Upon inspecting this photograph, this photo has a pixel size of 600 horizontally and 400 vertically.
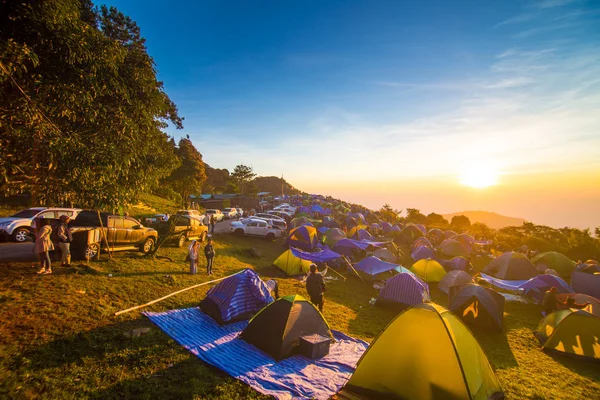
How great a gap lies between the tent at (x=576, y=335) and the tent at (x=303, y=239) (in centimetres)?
1470

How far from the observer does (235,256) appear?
18641mm

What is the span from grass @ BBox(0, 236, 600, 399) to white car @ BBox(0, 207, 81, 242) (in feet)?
12.6

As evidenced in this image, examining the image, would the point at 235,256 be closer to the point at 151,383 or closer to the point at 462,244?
the point at 151,383

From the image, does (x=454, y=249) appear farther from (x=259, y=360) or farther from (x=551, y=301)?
(x=259, y=360)

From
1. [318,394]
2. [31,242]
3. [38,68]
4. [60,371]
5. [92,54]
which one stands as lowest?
[318,394]

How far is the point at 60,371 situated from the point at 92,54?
8.16 m

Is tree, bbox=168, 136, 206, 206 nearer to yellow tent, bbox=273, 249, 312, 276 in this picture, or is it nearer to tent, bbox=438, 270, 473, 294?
yellow tent, bbox=273, 249, 312, 276

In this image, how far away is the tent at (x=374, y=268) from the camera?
1686 cm

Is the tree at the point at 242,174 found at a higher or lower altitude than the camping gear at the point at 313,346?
higher

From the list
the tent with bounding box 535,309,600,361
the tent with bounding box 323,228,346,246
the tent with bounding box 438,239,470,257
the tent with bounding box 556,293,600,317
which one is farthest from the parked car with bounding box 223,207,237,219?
the tent with bounding box 535,309,600,361

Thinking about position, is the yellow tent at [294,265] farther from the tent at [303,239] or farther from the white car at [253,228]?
the white car at [253,228]

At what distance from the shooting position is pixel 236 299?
884cm

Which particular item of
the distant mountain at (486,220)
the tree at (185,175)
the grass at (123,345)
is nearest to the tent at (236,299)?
the grass at (123,345)

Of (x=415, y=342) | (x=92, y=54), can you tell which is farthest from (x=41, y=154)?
(x=415, y=342)
